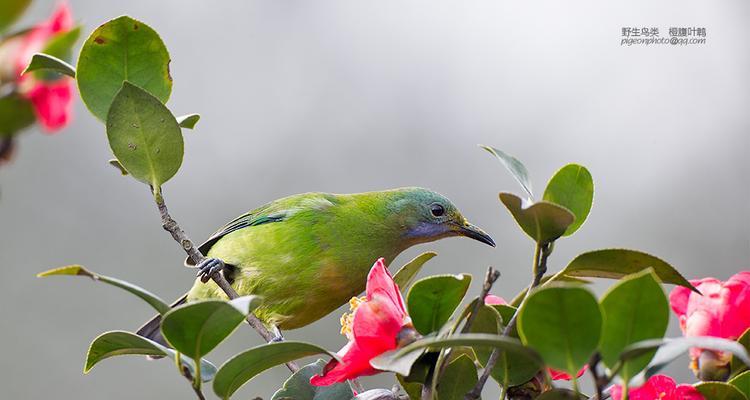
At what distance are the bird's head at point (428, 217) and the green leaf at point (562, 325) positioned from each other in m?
2.42

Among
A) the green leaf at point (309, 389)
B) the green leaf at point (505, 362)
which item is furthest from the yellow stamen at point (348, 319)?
the green leaf at point (505, 362)

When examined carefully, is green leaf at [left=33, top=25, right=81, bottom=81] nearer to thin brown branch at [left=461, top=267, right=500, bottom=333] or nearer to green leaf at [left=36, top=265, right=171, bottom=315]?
green leaf at [left=36, top=265, right=171, bottom=315]

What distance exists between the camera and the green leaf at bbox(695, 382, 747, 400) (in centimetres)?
130

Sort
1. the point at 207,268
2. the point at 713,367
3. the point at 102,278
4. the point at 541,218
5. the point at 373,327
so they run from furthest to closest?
the point at 207,268 → the point at 713,367 → the point at 373,327 → the point at 541,218 → the point at 102,278

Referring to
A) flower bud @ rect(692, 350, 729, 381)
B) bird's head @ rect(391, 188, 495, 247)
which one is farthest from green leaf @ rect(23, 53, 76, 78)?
bird's head @ rect(391, 188, 495, 247)

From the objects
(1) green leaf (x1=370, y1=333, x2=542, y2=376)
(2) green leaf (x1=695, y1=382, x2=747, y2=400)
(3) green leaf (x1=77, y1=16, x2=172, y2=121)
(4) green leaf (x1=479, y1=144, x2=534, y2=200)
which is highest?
(3) green leaf (x1=77, y1=16, x2=172, y2=121)

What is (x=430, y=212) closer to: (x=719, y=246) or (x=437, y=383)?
(x=437, y=383)

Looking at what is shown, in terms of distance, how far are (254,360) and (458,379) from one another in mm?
315

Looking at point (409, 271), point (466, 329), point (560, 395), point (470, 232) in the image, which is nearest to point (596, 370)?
point (560, 395)

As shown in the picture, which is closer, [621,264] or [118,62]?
[621,264]

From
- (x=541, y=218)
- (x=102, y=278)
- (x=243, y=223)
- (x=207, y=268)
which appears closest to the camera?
(x=102, y=278)

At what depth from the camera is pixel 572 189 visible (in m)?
1.36

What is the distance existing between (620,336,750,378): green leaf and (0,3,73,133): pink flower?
3.73 feet

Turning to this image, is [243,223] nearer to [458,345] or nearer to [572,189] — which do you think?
[572,189]
